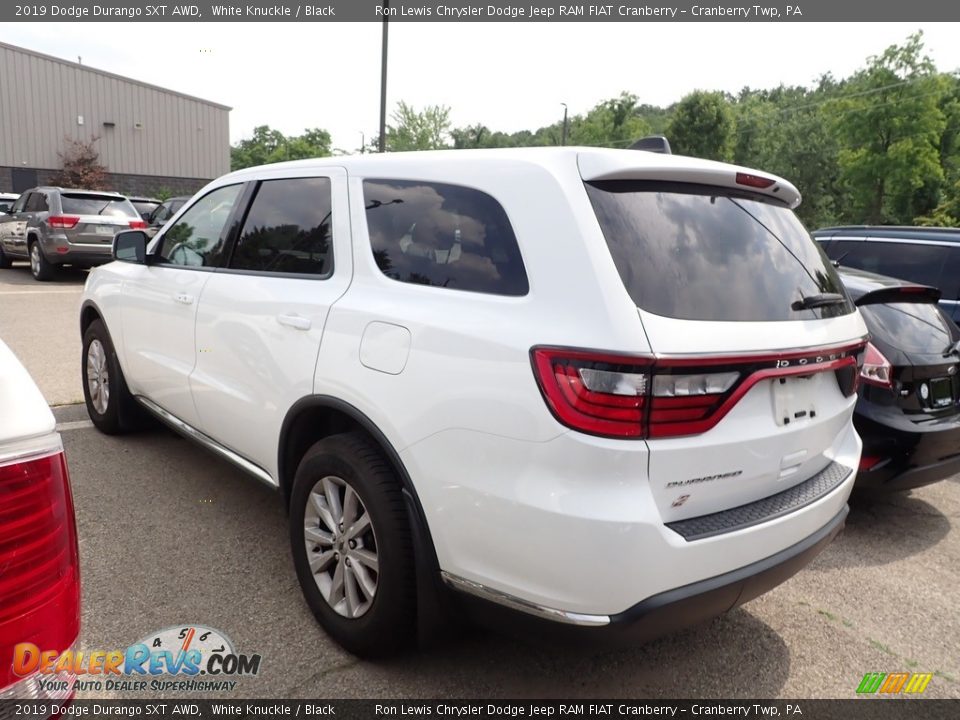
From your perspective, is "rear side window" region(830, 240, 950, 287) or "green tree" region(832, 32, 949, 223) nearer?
"rear side window" region(830, 240, 950, 287)

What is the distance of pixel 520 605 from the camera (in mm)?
1990

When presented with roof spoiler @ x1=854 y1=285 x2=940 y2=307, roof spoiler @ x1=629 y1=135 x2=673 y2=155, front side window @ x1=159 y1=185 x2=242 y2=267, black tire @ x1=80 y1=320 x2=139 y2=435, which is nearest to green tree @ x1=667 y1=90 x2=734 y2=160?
roof spoiler @ x1=854 y1=285 x2=940 y2=307

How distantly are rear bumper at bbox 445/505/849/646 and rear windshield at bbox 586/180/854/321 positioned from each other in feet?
2.60

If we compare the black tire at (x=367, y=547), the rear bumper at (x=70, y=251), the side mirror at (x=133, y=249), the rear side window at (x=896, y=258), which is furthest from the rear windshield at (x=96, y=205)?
the black tire at (x=367, y=547)

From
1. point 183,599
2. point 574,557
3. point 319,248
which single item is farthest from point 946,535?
point 183,599

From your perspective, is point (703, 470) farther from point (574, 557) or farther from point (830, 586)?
point (830, 586)

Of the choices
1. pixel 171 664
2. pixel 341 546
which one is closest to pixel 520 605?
pixel 341 546

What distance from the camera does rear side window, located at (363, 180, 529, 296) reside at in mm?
2166

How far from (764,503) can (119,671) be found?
2341 millimetres

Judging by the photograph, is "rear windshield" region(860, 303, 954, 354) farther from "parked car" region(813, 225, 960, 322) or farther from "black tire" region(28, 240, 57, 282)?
"black tire" region(28, 240, 57, 282)

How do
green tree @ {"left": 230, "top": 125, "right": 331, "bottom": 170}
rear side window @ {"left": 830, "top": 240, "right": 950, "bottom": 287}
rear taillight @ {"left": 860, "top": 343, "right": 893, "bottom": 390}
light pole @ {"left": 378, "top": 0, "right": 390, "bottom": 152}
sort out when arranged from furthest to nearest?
green tree @ {"left": 230, "top": 125, "right": 331, "bottom": 170} → light pole @ {"left": 378, "top": 0, "right": 390, "bottom": 152} → rear side window @ {"left": 830, "top": 240, "right": 950, "bottom": 287} → rear taillight @ {"left": 860, "top": 343, "right": 893, "bottom": 390}

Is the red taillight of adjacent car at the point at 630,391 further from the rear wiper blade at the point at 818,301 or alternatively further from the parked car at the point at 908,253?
the parked car at the point at 908,253

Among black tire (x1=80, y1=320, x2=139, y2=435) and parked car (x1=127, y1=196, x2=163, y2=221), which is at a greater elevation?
parked car (x1=127, y1=196, x2=163, y2=221)

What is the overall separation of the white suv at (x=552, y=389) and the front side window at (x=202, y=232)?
796 mm
